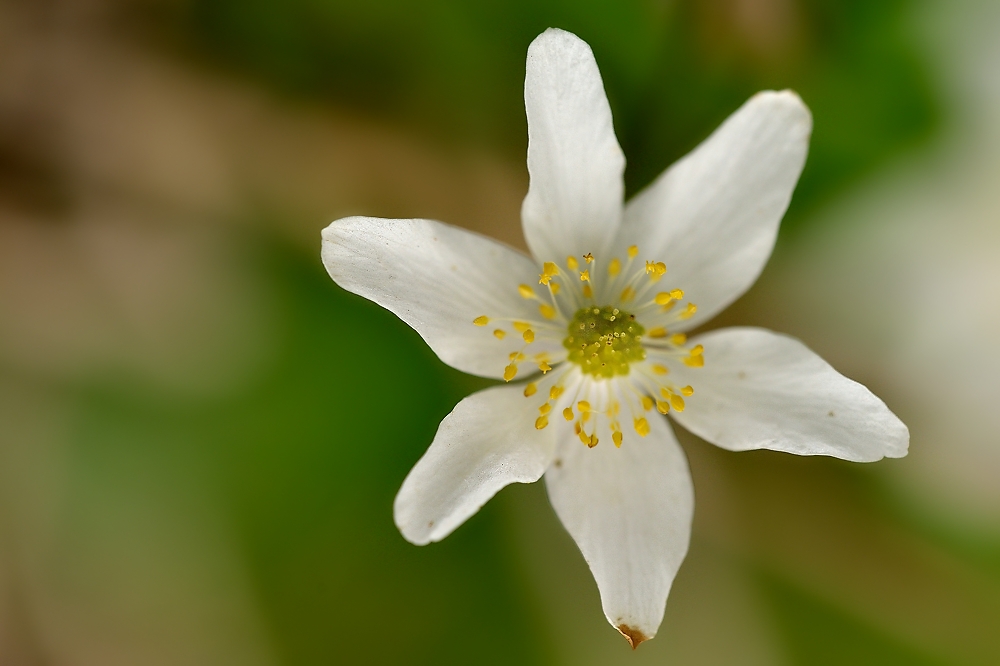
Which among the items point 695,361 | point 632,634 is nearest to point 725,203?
point 695,361

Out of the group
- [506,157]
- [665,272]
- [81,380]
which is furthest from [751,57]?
[81,380]

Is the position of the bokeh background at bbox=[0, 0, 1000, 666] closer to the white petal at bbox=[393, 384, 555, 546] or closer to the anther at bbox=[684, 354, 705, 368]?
the white petal at bbox=[393, 384, 555, 546]

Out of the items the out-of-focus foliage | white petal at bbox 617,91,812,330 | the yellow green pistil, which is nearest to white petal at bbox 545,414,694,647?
the yellow green pistil

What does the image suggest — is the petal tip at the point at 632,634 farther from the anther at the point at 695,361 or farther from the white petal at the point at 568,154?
the white petal at the point at 568,154

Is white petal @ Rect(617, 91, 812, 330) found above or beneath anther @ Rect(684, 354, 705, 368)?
above

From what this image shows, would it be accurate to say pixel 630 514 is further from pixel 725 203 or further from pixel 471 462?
pixel 725 203

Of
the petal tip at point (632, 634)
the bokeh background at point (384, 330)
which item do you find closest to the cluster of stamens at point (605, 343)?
the petal tip at point (632, 634)

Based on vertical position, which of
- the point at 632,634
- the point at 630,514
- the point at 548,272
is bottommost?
the point at 632,634
